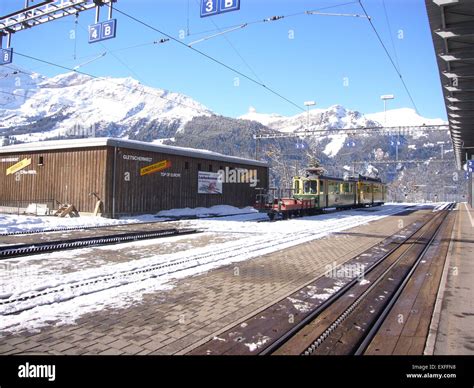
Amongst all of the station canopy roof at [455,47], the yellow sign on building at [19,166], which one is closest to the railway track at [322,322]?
the station canopy roof at [455,47]

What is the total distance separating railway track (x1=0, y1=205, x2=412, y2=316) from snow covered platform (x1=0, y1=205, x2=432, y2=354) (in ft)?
0.06

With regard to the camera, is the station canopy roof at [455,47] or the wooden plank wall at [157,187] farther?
the wooden plank wall at [157,187]

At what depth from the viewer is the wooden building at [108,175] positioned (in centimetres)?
2230

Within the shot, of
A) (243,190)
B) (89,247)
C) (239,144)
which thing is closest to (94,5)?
(89,247)

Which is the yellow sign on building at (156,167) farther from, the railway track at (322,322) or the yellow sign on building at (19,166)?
the railway track at (322,322)

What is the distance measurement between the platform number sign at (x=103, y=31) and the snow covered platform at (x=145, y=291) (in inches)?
275

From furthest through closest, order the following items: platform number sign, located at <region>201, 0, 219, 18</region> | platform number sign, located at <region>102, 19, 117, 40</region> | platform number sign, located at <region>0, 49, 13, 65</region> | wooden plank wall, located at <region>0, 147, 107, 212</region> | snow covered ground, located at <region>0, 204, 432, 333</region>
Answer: wooden plank wall, located at <region>0, 147, 107, 212</region> → platform number sign, located at <region>0, 49, 13, 65</region> → platform number sign, located at <region>102, 19, 117, 40</region> → platform number sign, located at <region>201, 0, 219, 18</region> → snow covered ground, located at <region>0, 204, 432, 333</region>

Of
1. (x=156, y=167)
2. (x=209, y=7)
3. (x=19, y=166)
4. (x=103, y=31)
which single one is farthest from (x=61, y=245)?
(x=19, y=166)

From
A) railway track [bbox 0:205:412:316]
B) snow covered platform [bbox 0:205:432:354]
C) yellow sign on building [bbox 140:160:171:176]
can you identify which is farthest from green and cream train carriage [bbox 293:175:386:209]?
railway track [bbox 0:205:412:316]

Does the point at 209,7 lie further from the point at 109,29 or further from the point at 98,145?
the point at 98,145

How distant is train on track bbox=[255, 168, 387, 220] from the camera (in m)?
24.7

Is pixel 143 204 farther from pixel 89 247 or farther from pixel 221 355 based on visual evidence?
pixel 221 355

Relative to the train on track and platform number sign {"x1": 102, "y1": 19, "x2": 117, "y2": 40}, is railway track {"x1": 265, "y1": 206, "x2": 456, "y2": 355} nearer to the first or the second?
platform number sign {"x1": 102, "y1": 19, "x2": 117, "y2": 40}

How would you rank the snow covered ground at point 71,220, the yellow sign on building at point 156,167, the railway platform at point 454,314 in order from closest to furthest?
the railway platform at point 454,314 → the snow covered ground at point 71,220 → the yellow sign on building at point 156,167
